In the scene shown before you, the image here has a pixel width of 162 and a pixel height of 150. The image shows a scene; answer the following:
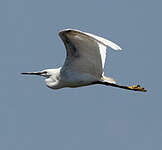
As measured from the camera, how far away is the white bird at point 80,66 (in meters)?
17.6

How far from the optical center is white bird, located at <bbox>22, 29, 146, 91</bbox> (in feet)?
57.6

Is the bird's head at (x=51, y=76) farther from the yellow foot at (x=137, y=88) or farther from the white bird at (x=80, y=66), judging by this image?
the yellow foot at (x=137, y=88)

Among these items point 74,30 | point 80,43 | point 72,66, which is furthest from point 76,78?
point 74,30

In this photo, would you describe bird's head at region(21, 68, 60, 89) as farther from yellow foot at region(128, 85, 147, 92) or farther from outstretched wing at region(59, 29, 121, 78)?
yellow foot at region(128, 85, 147, 92)

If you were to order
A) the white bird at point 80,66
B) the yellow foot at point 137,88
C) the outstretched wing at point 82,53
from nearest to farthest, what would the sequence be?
the outstretched wing at point 82,53, the white bird at point 80,66, the yellow foot at point 137,88

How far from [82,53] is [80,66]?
73 cm

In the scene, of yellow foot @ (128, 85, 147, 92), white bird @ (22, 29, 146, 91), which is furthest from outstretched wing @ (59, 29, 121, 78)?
yellow foot @ (128, 85, 147, 92)

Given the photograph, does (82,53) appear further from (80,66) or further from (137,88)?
(137,88)

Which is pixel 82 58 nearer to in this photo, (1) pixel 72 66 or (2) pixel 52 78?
(1) pixel 72 66

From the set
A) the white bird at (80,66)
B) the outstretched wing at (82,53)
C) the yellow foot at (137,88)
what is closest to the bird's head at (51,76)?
the white bird at (80,66)

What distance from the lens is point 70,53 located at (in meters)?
18.5

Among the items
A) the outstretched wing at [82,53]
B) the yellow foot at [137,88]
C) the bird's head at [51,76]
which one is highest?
the outstretched wing at [82,53]

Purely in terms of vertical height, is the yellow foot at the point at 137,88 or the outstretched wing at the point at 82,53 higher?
the outstretched wing at the point at 82,53

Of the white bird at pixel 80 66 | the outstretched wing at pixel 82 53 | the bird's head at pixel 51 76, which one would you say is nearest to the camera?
the outstretched wing at pixel 82 53
